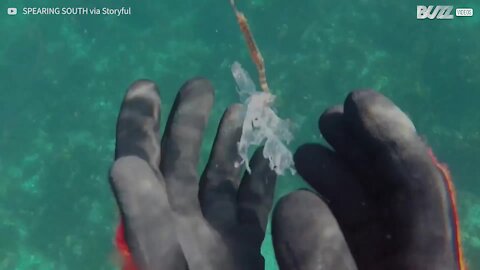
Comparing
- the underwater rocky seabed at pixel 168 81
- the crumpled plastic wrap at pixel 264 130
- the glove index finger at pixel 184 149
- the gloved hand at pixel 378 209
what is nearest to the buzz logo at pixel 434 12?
the underwater rocky seabed at pixel 168 81

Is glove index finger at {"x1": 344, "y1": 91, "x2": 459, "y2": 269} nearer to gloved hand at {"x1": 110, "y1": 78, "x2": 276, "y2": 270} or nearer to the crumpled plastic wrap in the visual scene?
the crumpled plastic wrap

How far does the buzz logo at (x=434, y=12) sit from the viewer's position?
20.9 metres

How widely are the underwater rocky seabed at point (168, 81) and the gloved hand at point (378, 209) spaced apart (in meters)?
14.7

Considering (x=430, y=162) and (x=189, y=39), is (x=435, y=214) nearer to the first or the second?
(x=430, y=162)

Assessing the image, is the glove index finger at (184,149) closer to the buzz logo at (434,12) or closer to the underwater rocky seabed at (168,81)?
A: the underwater rocky seabed at (168,81)

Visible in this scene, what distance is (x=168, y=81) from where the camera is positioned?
797 inches

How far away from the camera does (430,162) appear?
232cm

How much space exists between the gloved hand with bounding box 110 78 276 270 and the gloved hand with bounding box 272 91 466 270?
2.00ft

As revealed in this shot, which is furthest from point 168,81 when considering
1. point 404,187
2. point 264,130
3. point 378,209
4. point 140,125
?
point 404,187

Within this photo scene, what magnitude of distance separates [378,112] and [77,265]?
1680 cm

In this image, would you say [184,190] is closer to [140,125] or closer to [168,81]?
[140,125]

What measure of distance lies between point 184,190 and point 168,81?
17.6m

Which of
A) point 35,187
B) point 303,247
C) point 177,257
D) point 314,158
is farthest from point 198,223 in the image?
point 35,187

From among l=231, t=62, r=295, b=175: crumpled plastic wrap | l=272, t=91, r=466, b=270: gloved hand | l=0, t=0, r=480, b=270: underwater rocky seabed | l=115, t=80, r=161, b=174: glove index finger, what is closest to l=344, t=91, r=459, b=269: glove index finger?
l=272, t=91, r=466, b=270: gloved hand
